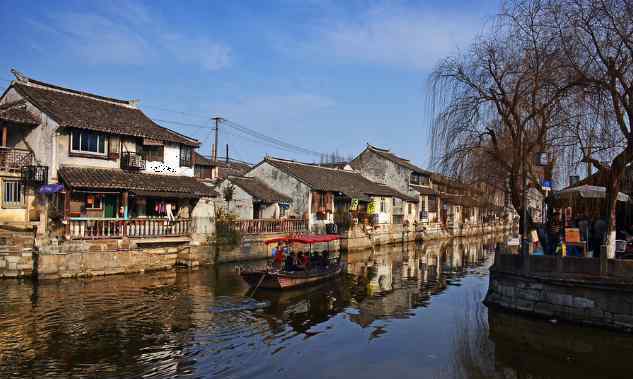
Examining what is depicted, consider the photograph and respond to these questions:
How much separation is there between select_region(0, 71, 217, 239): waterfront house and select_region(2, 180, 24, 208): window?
37 mm

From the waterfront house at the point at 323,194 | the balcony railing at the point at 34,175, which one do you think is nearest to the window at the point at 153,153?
the balcony railing at the point at 34,175

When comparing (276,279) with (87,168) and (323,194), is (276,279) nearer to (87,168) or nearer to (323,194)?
(87,168)

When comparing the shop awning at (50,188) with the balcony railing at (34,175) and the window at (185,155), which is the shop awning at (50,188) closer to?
the balcony railing at (34,175)

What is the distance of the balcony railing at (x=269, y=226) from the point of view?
2789cm

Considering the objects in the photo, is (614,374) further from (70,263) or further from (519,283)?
(70,263)

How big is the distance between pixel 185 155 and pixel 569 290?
20.3m

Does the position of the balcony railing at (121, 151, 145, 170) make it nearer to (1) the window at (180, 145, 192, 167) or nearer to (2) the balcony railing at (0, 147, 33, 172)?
(1) the window at (180, 145, 192, 167)

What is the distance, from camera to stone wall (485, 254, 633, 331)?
1280cm

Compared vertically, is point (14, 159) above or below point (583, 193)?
above

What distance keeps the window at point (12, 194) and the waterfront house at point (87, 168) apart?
1.5 inches

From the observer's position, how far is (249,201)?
32344mm

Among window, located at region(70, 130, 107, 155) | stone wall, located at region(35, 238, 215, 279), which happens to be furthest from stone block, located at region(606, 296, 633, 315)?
window, located at region(70, 130, 107, 155)

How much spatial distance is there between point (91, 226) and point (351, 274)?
12661 millimetres

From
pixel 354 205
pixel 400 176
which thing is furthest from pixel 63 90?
pixel 400 176
